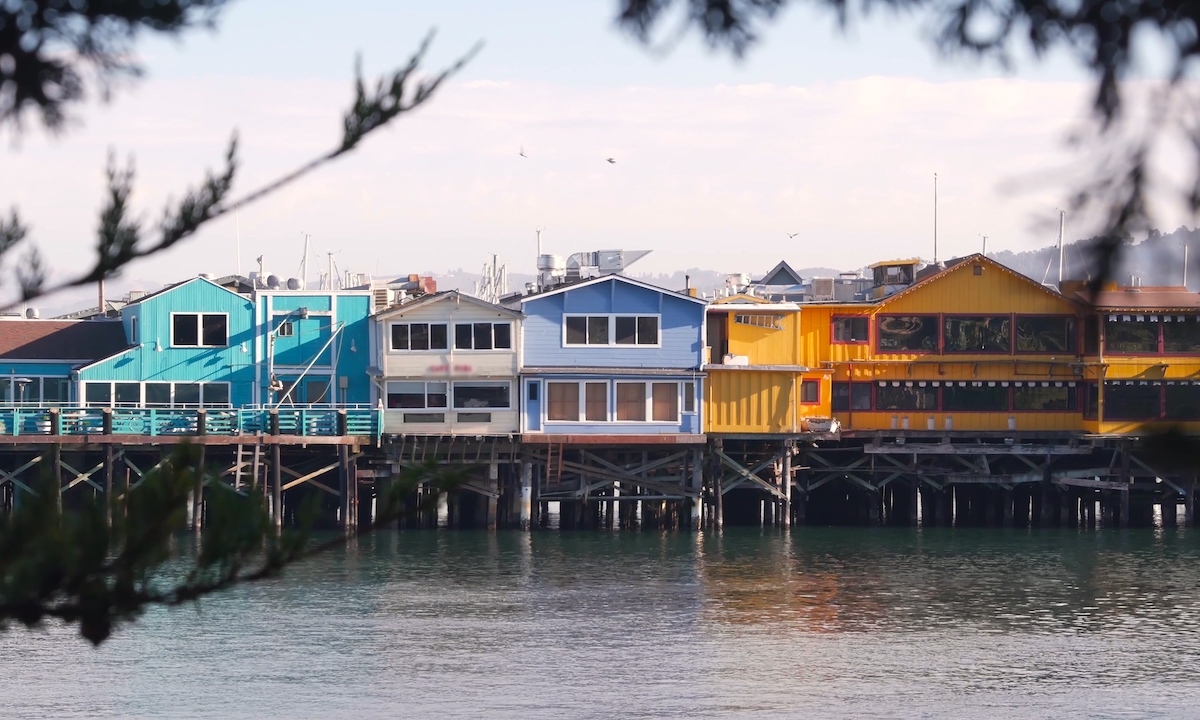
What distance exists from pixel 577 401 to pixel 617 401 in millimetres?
1260

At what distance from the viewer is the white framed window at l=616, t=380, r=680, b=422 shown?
5053cm

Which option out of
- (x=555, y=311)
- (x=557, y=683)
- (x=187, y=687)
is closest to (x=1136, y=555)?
(x=555, y=311)

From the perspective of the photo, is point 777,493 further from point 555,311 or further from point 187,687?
point 187,687

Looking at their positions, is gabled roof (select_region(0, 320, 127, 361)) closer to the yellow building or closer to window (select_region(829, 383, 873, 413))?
the yellow building

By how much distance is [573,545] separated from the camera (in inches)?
1871

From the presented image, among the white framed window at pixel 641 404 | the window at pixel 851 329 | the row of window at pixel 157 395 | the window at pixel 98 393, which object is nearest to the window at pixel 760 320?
the window at pixel 851 329

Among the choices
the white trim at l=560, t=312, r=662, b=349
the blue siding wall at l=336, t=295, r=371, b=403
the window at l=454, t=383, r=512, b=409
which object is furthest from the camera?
the blue siding wall at l=336, t=295, r=371, b=403

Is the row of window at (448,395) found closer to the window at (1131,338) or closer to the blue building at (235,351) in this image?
the blue building at (235,351)

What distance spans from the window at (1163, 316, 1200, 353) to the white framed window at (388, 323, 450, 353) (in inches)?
930

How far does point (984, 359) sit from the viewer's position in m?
52.9

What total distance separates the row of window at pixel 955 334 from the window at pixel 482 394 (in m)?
11.3

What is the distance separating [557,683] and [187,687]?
6.48 metres

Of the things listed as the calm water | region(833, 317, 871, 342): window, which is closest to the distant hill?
the calm water

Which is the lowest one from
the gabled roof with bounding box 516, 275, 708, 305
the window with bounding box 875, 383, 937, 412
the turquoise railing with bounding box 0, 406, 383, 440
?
the turquoise railing with bounding box 0, 406, 383, 440
